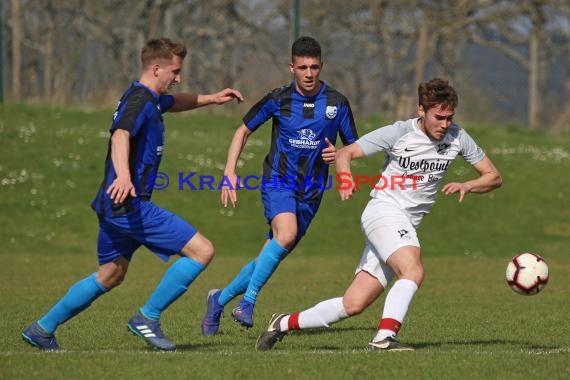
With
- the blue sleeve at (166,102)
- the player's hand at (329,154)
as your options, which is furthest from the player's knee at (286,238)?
the blue sleeve at (166,102)

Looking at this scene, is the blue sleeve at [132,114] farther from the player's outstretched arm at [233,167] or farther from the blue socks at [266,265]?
the blue socks at [266,265]

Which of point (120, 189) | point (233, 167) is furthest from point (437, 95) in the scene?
point (120, 189)

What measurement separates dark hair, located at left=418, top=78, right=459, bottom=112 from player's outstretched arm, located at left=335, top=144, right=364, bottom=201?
58 centimetres

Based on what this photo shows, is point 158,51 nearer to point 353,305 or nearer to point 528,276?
point 353,305

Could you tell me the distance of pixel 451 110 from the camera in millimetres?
7566

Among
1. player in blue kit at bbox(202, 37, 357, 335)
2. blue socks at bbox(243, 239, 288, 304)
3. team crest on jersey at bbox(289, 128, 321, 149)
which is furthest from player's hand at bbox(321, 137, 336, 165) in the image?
blue socks at bbox(243, 239, 288, 304)

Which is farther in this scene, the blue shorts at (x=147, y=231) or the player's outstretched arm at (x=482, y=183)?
the player's outstretched arm at (x=482, y=183)

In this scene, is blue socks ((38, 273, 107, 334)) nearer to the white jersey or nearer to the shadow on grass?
the white jersey

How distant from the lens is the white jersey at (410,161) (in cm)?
774

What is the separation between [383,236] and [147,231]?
161 centimetres

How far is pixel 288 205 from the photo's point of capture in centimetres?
901

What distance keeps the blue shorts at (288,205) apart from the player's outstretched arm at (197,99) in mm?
1002

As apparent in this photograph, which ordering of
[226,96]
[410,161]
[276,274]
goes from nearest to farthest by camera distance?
[410,161] → [226,96] → [276,274]

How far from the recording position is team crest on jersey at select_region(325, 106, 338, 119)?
920 centimetres
